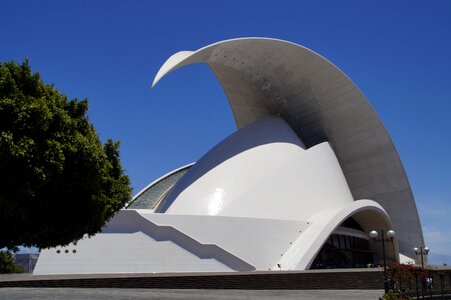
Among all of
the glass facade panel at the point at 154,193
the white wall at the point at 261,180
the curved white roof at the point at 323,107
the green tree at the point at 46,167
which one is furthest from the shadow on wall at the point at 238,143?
the green tree at the point at 46,167

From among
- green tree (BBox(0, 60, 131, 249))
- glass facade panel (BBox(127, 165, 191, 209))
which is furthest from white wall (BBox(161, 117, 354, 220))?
green tree (BBox(0, 60, 131, 249))

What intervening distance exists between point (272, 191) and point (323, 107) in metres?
8.66

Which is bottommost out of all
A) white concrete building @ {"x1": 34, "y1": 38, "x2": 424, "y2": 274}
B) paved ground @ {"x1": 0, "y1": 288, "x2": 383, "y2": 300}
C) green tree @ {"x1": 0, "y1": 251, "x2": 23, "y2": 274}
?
paved ground @ {"x1": 0, "y1": 288, "x2": 383, "y2": 300}

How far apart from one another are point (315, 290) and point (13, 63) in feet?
43.6

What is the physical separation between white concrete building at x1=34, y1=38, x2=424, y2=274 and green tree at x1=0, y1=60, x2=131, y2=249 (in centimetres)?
1076

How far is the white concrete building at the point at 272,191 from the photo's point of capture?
72.6 ft

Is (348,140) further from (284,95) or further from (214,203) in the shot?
(214,203)

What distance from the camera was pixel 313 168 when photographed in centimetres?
2891

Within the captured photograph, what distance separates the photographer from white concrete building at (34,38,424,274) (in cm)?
2214

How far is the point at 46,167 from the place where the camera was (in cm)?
959

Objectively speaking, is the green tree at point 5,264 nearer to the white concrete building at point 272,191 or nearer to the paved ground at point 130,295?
the white concrete building at point 272,191

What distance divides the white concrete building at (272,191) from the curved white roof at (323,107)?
0.07 metres

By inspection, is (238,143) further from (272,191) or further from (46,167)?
(46,167)

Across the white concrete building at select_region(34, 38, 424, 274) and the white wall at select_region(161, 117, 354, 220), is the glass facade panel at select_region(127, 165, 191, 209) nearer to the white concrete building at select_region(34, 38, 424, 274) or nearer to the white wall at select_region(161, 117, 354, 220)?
the white concrete building at select_region(34, 38, 424, 274)
